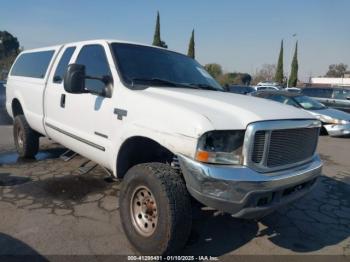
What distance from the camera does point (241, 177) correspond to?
2.61m

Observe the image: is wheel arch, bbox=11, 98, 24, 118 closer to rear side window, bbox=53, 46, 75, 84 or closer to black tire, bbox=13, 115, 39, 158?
black tire, bbox=13, 115, 39, 158

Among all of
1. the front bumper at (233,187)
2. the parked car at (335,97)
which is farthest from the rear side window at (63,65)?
the parked car at (335,97)

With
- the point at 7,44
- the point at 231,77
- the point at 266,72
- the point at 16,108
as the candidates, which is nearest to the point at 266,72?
the point at 266,72

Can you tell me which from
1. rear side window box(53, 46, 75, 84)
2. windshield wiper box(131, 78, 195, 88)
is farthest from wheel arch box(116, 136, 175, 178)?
rear side window box(53, 46, 75, 84)

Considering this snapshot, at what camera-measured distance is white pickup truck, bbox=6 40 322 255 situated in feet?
8.73

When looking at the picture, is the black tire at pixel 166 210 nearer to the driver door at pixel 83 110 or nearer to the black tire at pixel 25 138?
the driver door at pixel 83 110

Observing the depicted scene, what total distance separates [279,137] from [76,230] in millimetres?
2286

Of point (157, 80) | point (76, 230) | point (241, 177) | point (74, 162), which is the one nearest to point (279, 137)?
point (241, 177)

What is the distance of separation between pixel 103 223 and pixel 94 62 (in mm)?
1934

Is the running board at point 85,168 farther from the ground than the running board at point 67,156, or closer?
closer

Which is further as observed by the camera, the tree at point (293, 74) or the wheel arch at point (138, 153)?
the tree at point (293, 74)

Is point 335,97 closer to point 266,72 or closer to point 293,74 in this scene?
point 293,74

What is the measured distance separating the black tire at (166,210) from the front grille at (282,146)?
69 centimetres

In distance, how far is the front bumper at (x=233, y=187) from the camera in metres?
2.59
